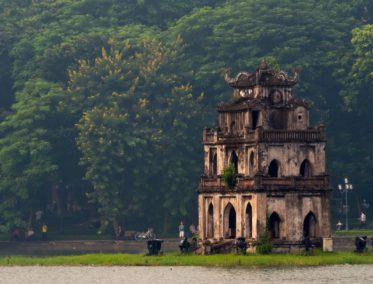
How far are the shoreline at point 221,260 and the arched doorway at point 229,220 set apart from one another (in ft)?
12.0

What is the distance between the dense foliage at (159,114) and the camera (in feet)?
618

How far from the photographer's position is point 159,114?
191250mm

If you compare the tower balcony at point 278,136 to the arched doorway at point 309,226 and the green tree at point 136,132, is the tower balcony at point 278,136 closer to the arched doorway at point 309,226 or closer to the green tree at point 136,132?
the arched doorway at point 309,226

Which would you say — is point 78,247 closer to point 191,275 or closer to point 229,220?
point 229,220

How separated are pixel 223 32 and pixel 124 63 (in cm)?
931

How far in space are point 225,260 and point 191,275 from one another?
21.3ft

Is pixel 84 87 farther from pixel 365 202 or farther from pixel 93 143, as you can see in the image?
pixel 365 202

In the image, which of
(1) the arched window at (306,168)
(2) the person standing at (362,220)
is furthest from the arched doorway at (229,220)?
(2) the person standing at (362,220)

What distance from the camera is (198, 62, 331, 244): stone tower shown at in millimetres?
146375

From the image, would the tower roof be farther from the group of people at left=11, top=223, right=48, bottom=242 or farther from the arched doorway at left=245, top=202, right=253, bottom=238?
the group of people at left=11, top=223, right=48, bottom=242

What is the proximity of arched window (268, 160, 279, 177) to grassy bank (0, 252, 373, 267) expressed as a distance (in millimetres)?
6395

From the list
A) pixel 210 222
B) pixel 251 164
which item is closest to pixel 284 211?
pixel 251 164

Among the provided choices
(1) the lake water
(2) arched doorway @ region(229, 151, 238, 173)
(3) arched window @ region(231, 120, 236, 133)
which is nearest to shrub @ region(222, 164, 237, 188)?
(2) arched doorway @ region(229, 151, 238, 173)

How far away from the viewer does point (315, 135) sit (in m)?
148
